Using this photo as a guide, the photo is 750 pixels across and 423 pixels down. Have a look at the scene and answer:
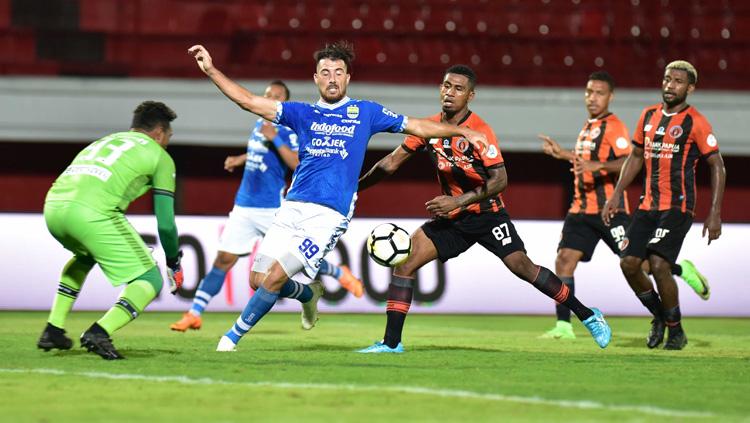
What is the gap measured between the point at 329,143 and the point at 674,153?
309 cm

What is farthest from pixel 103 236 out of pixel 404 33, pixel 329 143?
pixel 404 33

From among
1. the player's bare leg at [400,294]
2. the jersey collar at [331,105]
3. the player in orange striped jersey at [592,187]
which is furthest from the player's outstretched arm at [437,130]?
the player in orange striped jersey at [592,187]

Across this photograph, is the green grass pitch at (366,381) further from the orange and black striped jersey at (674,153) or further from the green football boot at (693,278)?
the orange and black striped jersey at (674,153)

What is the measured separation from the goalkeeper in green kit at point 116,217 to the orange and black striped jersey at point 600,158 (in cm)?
434

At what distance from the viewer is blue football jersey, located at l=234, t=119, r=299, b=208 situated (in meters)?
11.0

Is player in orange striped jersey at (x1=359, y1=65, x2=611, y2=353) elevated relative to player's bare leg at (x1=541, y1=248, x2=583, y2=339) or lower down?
elevated

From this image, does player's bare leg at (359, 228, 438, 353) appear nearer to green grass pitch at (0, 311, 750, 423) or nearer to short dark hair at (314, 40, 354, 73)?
green grass pitch at (0, 311, 750, 423)

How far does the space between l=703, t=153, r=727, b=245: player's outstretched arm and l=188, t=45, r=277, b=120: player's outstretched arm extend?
3.51 m

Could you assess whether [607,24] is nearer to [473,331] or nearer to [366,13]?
[366,13]

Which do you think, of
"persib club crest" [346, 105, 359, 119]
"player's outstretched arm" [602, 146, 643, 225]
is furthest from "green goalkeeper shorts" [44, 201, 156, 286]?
"player's outstretched arm" [602, 146, 643, 225]

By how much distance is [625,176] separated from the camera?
9758 mm

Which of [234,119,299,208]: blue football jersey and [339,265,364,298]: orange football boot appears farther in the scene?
[339,265,364,298]: orange football boot

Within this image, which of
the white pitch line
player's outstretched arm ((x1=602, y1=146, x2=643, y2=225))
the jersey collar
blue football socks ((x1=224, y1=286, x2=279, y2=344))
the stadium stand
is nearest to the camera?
the white pitch line

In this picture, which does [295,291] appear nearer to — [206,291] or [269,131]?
[206,291]
